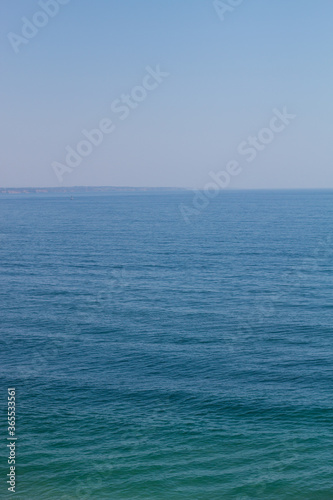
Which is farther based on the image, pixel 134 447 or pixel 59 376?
pixel 59 376

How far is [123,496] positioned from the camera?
30.3 metres

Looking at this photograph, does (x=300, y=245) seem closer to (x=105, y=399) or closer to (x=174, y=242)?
(x=174, y=242)

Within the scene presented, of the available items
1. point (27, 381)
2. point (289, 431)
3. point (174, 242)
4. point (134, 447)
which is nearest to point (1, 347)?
point (27, 381)

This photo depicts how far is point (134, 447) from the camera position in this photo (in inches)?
1371

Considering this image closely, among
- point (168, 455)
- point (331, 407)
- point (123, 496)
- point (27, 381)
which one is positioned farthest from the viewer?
point (27, 381)

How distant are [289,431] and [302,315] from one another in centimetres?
2576

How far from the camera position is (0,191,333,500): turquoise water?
3209cm

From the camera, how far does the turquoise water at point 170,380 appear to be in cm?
3209

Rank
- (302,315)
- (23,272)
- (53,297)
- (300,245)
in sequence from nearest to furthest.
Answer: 1. (302,315)
2. (53,297)
3. (23,272)
4. (300,245)

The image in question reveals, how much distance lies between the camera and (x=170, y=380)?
145 ft

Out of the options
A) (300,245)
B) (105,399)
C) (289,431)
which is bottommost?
(289,431)

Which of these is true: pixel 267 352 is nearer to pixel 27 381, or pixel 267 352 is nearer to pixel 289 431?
pixel 289 431

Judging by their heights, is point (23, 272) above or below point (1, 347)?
above

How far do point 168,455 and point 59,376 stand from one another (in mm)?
15228
